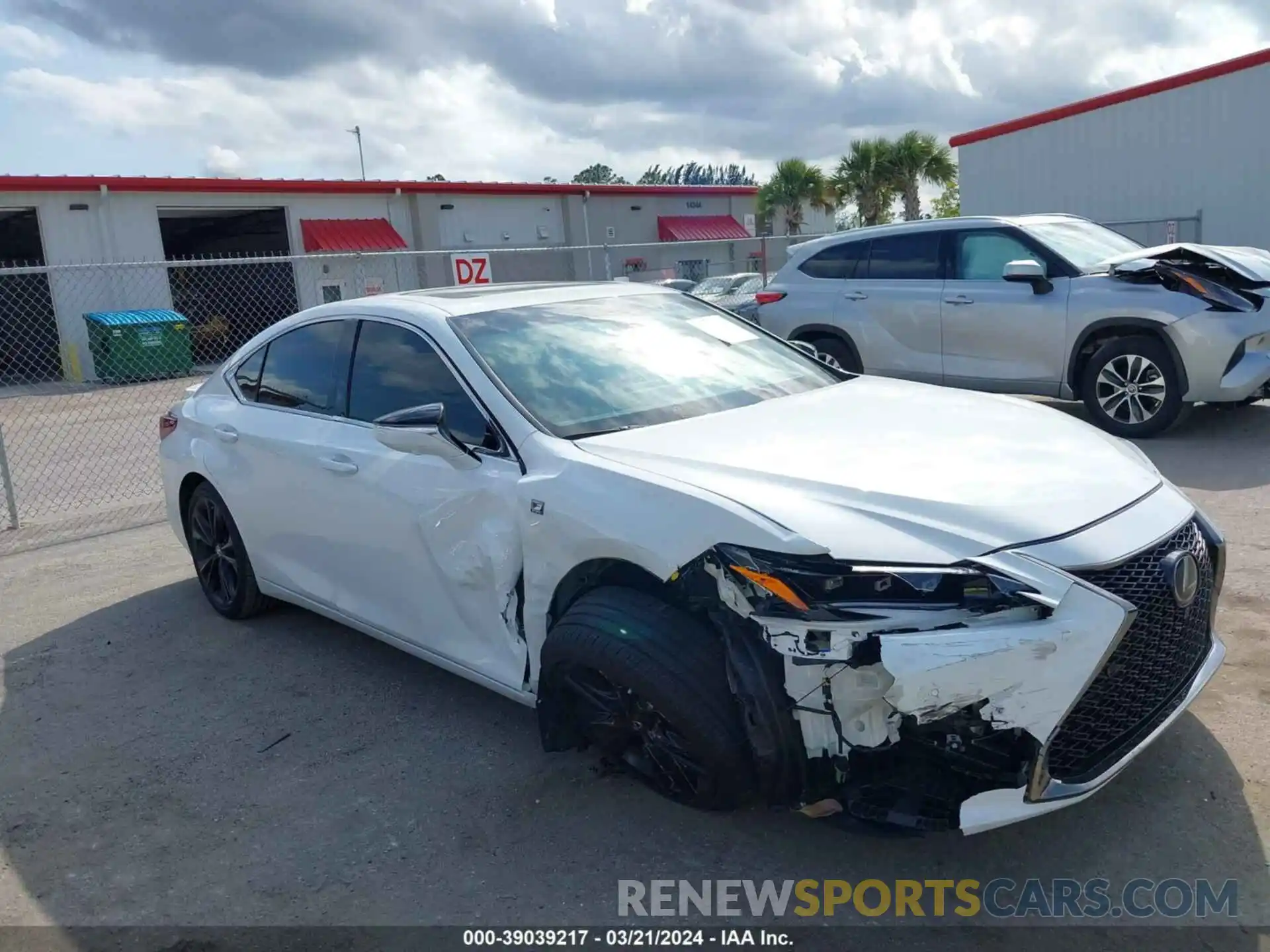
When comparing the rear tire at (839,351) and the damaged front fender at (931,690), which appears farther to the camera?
the rear tire at (839,351)

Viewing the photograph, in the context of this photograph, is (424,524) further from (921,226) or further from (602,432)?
(921,226)

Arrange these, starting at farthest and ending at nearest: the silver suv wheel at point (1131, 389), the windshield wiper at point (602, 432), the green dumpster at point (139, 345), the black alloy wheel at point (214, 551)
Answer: the green dumpster at point (139, 345)
the silver suv wheel at point (1131, 389)
the black alloy wheel at point (214, 551)
the windshield wiper at point (602, 432)

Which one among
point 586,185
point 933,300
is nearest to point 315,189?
point 586,185

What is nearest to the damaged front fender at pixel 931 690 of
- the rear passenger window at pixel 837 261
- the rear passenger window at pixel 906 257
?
the rear passenger window at pixel 906 257

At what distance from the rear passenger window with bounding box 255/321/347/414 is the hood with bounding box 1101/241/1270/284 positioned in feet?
19.7

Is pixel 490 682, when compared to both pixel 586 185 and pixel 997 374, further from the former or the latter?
pixel 586 185

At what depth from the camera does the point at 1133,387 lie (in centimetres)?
796

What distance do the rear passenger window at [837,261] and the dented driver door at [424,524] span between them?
612 centimetres

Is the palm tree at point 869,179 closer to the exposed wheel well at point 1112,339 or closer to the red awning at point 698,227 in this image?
the red awning at point 698,227

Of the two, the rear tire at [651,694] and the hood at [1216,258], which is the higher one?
the hood at [1216,258]

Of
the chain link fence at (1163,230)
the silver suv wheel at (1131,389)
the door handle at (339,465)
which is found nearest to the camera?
the door handle at (339,465)

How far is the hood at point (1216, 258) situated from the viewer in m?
7.56

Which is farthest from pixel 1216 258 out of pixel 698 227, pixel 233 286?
pixel 698 227

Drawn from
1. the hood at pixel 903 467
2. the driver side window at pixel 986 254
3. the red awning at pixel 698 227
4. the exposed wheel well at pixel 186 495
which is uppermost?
the red awning at pixel 698 227
